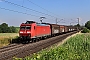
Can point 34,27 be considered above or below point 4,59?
above

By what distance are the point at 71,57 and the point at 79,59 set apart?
47 centimetres

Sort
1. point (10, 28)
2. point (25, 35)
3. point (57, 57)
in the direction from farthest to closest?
point (10, 28) < point (25, 35) < point (57, 57)

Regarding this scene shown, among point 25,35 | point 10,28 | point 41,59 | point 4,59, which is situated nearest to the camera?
point 41,59

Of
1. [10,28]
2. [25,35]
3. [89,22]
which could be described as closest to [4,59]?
[25,35]

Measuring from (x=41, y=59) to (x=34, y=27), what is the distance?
2433 centimetres

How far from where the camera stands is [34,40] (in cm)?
3775

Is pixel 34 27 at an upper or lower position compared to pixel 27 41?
upper

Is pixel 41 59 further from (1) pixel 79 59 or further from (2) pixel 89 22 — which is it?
(2) pixel 89 22

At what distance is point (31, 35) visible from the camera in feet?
111

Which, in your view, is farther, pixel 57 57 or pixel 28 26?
pixel 28 26

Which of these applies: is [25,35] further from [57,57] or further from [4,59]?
[57,57]

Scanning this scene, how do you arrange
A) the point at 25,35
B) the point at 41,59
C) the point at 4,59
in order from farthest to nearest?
the point at 25,35 → the point at 4,59 → the point at 41,59

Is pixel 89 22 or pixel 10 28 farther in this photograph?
Answer: pixel 89 22

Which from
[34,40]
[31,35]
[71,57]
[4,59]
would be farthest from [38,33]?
[71,57]
